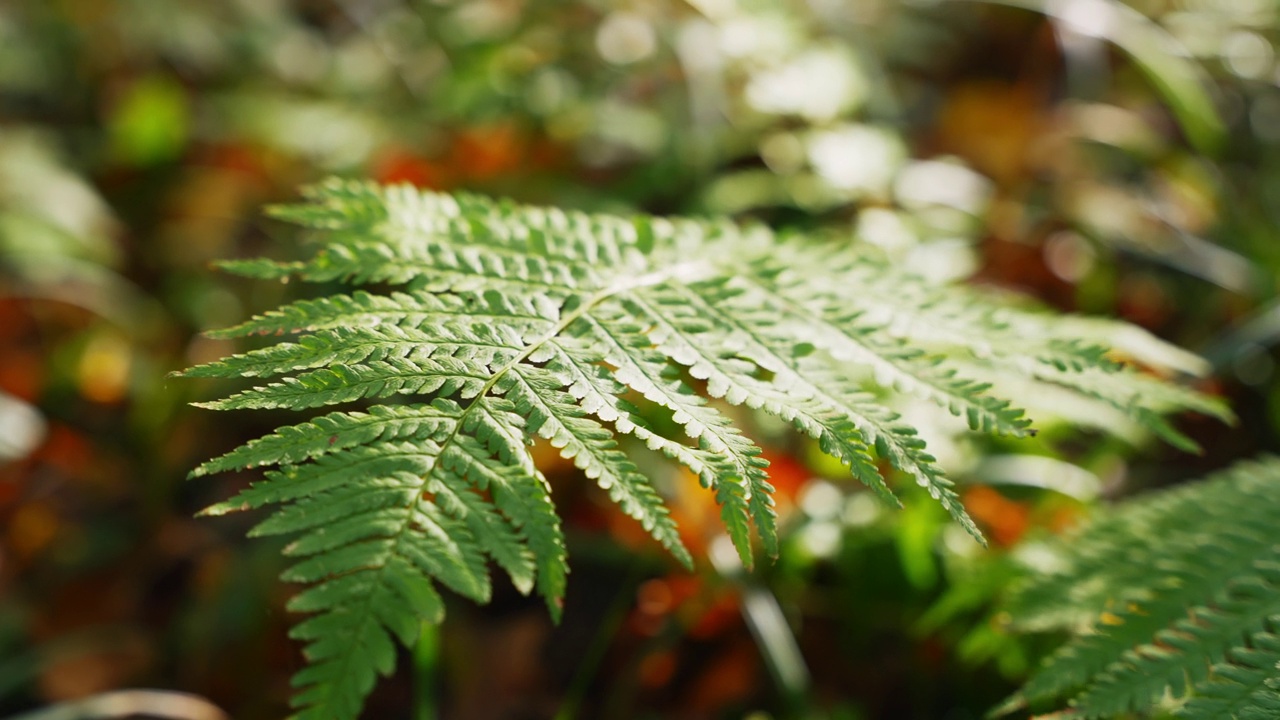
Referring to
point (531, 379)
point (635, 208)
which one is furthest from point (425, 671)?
point (635, 208)

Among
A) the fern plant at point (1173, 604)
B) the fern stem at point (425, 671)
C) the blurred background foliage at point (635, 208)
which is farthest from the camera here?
the blurred background foliage at point (635, 208)

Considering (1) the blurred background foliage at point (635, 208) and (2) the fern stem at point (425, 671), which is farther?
(1) the blurred background foliage at point (635, 208)

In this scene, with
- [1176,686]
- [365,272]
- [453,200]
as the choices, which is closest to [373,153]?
[453,200]

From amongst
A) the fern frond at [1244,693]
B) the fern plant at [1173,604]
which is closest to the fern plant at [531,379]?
the fern plant at [1173,604]

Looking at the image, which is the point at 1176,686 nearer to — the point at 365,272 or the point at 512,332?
the point at 512,332

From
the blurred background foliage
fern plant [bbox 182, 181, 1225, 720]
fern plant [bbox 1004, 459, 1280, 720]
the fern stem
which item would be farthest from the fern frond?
the fern stem

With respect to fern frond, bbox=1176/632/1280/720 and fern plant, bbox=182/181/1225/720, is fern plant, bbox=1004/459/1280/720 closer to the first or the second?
fern frond, bbox=1176/632/1280/720

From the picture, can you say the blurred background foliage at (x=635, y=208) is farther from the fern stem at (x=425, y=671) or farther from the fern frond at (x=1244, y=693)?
the fern frond at (x=1244, y=693)
